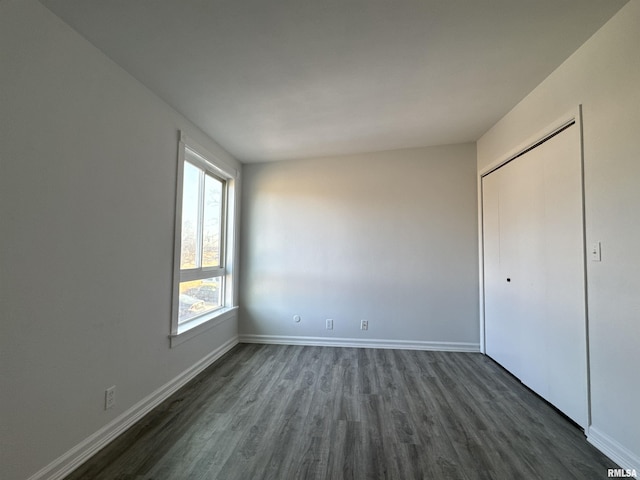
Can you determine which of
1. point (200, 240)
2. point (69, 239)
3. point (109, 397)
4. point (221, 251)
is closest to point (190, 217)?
point (200, 240)

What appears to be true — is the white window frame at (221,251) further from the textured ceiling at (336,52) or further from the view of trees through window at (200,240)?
the textured ceiling at (336,52)

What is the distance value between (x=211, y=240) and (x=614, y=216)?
3524 millimetres

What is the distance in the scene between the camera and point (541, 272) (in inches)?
89.2

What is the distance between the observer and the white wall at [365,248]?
3.41 m

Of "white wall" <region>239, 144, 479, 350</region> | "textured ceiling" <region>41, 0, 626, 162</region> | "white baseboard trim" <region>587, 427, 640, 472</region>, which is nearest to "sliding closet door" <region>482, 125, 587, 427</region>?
"white baseboard trim" <region>587, 427, 640, 472</region>

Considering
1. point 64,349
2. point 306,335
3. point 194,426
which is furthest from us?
point 306,335

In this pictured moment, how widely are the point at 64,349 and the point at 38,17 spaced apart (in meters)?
1.75

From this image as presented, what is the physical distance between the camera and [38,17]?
1.37 meters

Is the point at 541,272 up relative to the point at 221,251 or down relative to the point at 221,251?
down

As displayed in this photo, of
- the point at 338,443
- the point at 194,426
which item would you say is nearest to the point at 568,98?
the point at 338,443

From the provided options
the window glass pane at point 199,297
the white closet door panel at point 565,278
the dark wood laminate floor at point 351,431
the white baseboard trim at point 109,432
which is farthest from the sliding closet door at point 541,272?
the window glass pane at point 199,297

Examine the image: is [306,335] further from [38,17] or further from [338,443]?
[38,17]

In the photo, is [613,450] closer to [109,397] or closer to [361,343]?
[361,343]

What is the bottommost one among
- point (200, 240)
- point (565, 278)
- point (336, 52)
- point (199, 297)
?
point (199, 297)
